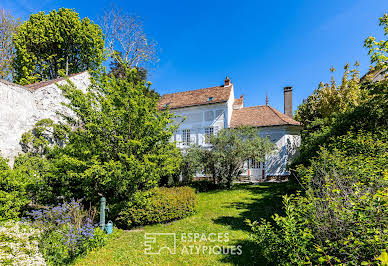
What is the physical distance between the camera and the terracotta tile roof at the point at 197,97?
18672 millimetres

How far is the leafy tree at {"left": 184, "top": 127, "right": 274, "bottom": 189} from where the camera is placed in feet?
39.4

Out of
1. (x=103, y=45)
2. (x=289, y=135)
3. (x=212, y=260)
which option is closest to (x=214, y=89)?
(x=289, y=135)

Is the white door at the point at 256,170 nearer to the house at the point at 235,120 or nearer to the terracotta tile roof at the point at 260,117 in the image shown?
the house at the point at 235,120

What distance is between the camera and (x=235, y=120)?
18.7 metres

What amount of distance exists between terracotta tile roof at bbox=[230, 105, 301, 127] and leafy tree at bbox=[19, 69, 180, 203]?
1144 centimetres

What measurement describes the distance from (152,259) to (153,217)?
2.26 m

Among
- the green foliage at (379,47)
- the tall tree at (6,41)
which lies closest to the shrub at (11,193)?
the green foliage at (379,47)

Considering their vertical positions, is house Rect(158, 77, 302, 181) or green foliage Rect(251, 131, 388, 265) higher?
house Rect(158, 77, 302, 181)

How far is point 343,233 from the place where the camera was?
2.48 m

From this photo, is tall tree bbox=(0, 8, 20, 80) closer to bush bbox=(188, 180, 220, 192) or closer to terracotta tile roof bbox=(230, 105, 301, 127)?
bush bbox=(188, 180, 220, 192)

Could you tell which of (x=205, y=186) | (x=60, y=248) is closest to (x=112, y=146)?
(x=60, y=248)

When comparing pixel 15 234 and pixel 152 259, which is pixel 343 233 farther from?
pixel 15 234

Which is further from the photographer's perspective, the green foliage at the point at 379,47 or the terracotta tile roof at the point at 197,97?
the terracotta tile roof at the point at 197,97

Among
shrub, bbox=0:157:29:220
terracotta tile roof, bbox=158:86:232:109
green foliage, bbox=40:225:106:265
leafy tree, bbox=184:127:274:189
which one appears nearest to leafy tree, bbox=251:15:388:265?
green foliage, bbox=40:225:106:265
